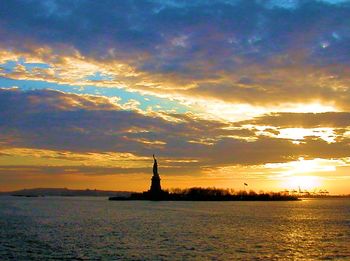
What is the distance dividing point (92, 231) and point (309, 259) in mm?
38575

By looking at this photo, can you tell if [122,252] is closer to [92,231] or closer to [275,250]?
[275,250]

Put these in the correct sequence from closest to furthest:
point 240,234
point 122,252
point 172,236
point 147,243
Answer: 1. point 122,252
2. point 147,243
3. point 172,236
4. point 240,234

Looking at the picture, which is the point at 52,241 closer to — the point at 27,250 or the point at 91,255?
the point at 27,250

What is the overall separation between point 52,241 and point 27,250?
8.83 m

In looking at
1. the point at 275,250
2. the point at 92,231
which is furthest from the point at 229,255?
the point at 92,231

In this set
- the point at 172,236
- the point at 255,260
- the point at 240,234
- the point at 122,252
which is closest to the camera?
the point at 255,260

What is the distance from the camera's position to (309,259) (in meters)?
51.7

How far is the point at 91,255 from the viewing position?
51344mm

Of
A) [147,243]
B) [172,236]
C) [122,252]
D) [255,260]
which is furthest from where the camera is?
[172,236]

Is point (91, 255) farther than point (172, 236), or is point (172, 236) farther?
point (172, 236)

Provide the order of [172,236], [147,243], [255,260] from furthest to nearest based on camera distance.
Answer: [172,236] → [147,243] → [255,260]

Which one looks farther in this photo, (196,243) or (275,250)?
(196,243)

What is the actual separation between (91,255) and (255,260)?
1736 centimetres

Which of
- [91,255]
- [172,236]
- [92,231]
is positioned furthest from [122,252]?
[92,231]
